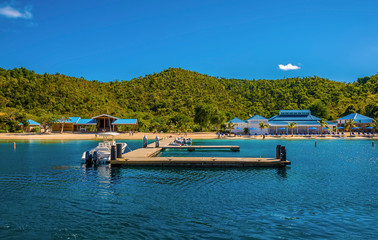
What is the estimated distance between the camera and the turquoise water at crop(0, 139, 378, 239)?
9500 mm

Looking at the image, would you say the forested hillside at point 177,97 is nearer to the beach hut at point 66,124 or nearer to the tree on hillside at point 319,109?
the tree on hillside at point 319,109

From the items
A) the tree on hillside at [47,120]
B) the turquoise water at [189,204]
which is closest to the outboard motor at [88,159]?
the turquoise water at [189,204]

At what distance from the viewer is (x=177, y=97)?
11762 centimetres

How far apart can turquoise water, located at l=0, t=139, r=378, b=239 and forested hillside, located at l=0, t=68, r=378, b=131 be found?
56974mm

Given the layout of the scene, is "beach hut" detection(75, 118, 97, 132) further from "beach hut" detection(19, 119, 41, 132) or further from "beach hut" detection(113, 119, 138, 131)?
"beach hut" detection(19, 119, 41, 132)

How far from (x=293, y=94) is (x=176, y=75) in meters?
56.3

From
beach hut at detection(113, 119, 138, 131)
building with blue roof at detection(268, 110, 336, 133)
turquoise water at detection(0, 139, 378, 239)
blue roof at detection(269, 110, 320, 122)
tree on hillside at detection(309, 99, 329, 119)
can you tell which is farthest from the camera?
tree on hillside at detection(309, 99, 329, 119)

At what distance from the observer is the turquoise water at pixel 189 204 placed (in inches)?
374

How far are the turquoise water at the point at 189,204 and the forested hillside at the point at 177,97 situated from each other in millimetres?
56974

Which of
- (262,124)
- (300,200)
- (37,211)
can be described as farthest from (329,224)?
(262,124)

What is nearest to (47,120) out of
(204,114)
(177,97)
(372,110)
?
(204,114)

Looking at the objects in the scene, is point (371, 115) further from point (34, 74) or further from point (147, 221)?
point (34, 74)

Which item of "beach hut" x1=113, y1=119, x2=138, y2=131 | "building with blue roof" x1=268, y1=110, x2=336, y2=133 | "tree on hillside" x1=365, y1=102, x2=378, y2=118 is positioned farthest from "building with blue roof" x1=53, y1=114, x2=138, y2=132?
"tree on hillside" x1=365, y1=102, x2=378, y2=118

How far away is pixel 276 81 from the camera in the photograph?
146m
